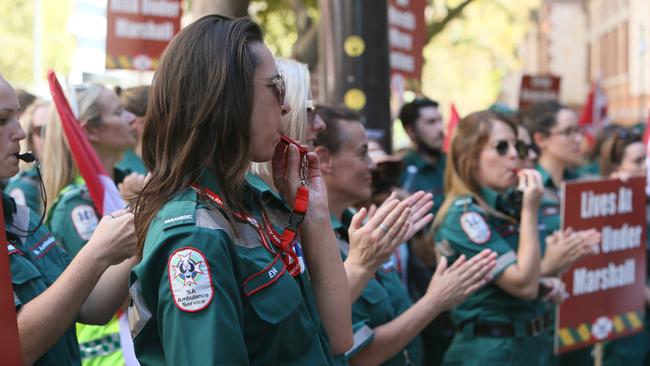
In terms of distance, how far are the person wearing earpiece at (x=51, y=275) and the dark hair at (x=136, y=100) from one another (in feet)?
7.77

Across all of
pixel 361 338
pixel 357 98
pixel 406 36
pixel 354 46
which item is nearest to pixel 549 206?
pixel 357 98

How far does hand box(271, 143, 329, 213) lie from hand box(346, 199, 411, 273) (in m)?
0.66

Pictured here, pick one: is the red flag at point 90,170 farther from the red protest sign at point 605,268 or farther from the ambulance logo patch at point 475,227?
the red protest sign at point 605,268

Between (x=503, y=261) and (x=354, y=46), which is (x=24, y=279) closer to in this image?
(x=503, y=261)

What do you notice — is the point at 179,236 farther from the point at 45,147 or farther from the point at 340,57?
the point at 340,57

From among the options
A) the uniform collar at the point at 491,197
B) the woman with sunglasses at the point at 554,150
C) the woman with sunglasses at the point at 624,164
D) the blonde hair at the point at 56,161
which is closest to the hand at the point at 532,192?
the uniform collar at the point at 491,197

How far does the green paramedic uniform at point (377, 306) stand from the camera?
12.8 feet

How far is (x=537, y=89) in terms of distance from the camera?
12.4 meters

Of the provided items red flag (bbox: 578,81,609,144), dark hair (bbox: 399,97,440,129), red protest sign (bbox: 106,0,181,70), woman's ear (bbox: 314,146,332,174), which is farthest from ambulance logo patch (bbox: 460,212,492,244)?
red flag (bbox: 578,81,609,144)

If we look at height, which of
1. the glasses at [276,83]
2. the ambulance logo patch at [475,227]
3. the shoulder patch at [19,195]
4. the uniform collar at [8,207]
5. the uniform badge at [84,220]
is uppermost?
the glasses at [276,83]

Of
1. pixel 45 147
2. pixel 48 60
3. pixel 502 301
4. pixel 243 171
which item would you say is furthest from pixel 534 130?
pixel 48 60

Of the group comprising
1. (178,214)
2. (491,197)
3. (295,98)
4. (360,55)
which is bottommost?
(491,197)

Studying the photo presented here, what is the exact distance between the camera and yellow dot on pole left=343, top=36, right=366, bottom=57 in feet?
23.2

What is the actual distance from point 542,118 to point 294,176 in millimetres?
5063
